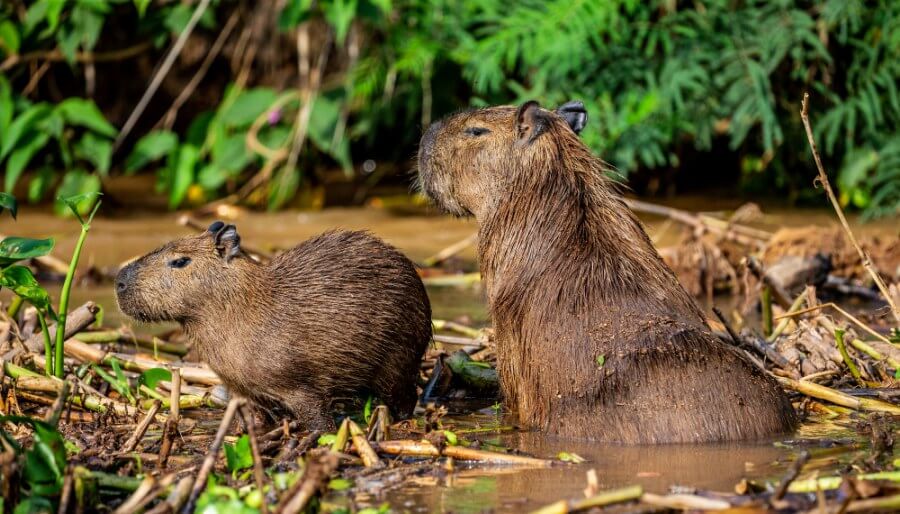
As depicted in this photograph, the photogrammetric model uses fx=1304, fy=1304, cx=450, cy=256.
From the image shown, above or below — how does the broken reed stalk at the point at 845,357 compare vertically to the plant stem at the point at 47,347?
above

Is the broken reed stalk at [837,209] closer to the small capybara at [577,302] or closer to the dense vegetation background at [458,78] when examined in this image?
the small capybara at [577,302]

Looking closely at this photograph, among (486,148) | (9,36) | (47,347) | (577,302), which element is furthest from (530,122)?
(9,36)

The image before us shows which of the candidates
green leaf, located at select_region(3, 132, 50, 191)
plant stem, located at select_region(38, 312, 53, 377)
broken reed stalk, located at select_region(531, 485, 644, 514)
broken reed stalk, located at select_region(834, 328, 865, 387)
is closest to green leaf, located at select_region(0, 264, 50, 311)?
plant stem, located at select_region(38, 312, 53, 377)

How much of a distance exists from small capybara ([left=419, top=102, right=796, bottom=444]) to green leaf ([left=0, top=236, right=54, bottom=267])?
1399 millimetres

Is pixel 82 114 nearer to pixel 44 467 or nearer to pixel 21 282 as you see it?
pixel 21 282

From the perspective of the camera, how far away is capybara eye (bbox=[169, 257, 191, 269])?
15.6 ft

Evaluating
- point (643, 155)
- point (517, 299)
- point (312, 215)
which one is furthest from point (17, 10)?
point (517, 299)

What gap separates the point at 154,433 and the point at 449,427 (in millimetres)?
1034

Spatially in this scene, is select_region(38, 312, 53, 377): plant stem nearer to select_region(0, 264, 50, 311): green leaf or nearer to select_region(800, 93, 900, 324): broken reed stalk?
select_region(0, 264, 50, 311): green leaf

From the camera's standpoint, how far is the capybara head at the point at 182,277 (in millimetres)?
4730

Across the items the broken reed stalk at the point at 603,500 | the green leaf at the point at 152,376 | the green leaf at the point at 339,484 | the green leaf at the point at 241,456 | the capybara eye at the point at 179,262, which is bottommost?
the green leaf at the point at 339,484

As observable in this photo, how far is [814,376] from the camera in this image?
16.5ft

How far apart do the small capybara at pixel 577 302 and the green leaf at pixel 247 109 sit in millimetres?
4508

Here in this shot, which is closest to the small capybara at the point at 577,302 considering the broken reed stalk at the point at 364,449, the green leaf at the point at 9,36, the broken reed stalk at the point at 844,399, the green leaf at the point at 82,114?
the broken reed stalk at the point at 844,399
